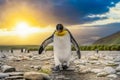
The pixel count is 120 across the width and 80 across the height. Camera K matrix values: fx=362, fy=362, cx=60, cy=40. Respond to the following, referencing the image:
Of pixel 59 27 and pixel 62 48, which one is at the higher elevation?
pixel 59 27

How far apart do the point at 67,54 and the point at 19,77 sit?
312 cm

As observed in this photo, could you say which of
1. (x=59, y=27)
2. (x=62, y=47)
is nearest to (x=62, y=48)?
(x=62, y=47)

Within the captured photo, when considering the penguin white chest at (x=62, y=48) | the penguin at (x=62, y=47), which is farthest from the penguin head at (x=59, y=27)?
the penguin white chest at (x=62, y=48)

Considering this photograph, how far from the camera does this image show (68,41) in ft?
37.9

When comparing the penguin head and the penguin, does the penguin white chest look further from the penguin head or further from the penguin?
the penguin head

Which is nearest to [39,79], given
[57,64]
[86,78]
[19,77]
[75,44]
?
[19,77]

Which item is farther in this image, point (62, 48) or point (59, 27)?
point (62, 48)

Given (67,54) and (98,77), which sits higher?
(67,54)

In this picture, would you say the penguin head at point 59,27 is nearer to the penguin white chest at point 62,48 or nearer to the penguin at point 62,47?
the penguin at point 62,47

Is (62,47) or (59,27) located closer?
(59,27)

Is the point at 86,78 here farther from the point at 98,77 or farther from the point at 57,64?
the point at 57,64

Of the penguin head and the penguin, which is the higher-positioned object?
the penguin head

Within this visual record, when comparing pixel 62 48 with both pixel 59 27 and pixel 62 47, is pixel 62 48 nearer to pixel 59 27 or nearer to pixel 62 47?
pixel 62 47

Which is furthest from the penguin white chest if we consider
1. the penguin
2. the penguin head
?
the penguin head
